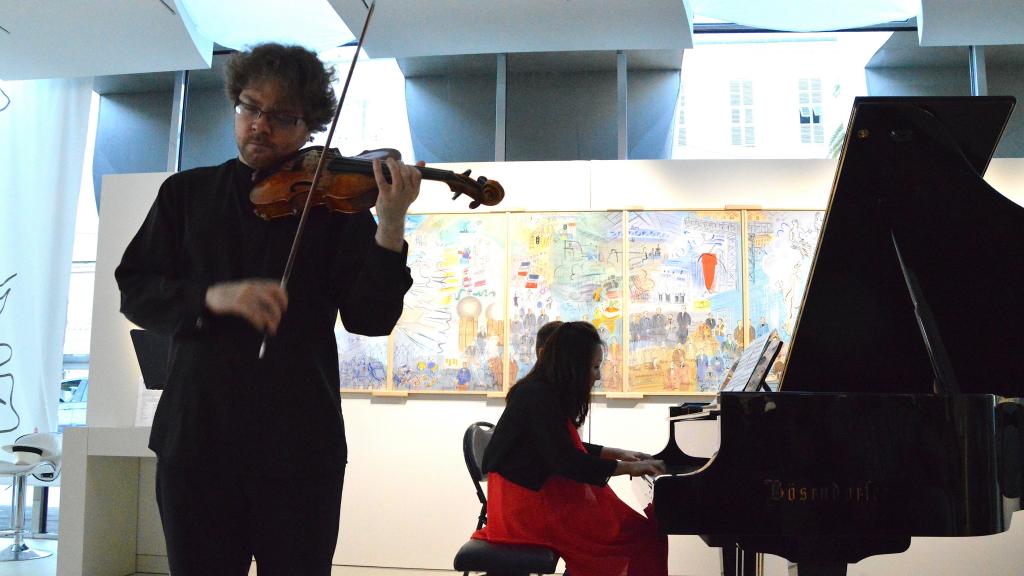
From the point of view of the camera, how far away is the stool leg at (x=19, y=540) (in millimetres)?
4520

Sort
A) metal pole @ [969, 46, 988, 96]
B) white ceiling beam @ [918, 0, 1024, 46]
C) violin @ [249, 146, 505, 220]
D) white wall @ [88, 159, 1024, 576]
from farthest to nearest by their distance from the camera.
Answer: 1. metal pole @ [969, 46, 988, 96]
2. white wall @ [88, 159, 1024, 576]
3. white ceiling beam @ [918, 0, 1024, 46]
4. violin @ [249, 146, 505, 220]

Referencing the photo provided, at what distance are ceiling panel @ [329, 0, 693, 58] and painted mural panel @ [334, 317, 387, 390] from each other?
1558 mm

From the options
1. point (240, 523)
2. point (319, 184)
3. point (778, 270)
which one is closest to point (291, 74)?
point (319, 184)

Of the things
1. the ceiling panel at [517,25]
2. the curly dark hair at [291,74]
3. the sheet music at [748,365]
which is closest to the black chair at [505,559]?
the sheet music at [748,365]

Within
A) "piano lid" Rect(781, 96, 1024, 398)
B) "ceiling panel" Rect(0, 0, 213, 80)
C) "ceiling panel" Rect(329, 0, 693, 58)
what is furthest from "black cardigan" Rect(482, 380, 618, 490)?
"ceiling panel" Rect(0, 0, 213, 80)

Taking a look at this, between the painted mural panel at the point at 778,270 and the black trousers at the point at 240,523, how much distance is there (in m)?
3.51

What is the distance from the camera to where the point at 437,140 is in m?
5.18

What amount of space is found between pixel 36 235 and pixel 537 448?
407 centimetres

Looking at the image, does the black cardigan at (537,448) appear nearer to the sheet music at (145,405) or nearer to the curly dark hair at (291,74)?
the curly dark hair at (291,74)

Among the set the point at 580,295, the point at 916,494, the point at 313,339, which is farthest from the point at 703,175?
the point at 313,339

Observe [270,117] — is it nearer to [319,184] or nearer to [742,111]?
[319,184]

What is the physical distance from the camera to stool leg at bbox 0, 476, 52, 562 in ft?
14.8

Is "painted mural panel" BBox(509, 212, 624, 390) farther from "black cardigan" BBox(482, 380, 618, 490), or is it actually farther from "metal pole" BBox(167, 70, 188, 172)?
"metal pole" BBox(167, 70, 188, 172)

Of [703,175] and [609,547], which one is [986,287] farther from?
[703,175]
